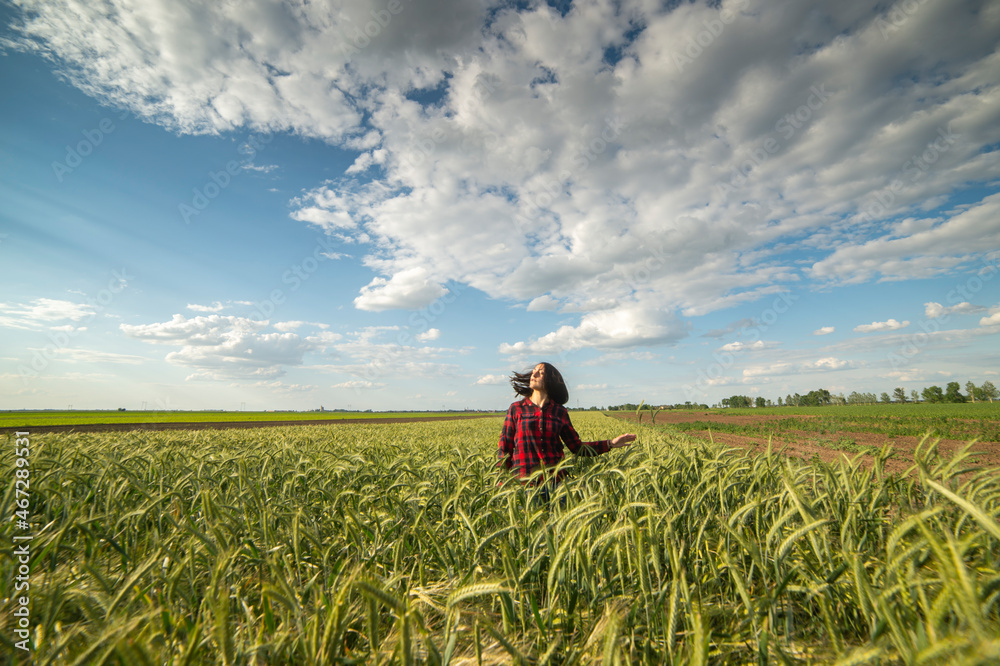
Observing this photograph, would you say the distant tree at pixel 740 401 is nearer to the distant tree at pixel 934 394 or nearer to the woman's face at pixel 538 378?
the distant tree at pixel 934 394

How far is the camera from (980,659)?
800mm

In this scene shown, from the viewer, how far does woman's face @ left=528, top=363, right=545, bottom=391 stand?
16.8 ft

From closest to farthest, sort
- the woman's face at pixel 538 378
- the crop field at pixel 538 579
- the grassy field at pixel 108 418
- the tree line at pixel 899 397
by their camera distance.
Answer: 1. the crop field at pixel 538 579
2. the woman's face at pixel 538 378
3. the grassy field at pixel 108 418
4. the tree line at pixel 899 397

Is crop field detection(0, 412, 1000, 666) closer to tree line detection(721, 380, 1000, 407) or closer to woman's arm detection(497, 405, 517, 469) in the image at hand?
woman's arm detection(497, 405, 517, 469)

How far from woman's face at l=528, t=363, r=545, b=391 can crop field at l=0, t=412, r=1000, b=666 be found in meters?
2.13

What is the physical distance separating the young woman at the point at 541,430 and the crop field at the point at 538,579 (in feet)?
5.43

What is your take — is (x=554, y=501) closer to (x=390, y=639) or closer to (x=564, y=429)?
(x=390, y=639)

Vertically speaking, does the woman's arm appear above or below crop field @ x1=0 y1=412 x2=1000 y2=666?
above

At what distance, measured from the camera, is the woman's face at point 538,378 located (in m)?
5.13

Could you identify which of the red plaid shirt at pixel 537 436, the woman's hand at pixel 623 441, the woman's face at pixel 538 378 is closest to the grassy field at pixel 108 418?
the red plaid shirt at pixel 537 436

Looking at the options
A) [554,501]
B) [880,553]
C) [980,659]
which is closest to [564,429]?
[554,501]

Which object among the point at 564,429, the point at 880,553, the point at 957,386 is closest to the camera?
the point at 880,553

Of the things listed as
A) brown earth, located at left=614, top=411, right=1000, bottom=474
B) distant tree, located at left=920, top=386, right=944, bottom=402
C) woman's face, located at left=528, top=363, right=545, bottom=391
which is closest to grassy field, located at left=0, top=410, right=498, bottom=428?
woman's face, located at left=528, top=363, right=545, bottom=391

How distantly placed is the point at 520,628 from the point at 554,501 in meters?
0.76
